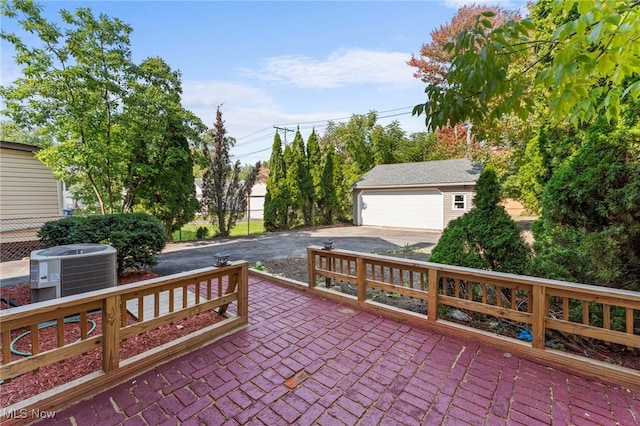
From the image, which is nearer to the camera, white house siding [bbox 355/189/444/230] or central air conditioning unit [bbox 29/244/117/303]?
central air conditioning unit [bbox 29/244/117/303]

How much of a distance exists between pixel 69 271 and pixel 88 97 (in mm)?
5777

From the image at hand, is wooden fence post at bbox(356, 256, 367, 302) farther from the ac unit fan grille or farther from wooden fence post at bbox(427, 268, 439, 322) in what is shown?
the ac unit fan grille

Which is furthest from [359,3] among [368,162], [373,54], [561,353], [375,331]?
[368,162]

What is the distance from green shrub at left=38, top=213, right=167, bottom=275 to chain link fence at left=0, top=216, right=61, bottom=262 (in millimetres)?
3803

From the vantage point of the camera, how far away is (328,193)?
53.3 feet

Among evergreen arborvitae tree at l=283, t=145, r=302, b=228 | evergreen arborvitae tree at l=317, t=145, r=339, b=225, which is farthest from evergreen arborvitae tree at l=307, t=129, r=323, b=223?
evergreen arborvitae tree at l=283, t=145, r=302, b=228

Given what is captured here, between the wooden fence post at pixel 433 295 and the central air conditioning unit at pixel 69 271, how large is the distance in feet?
13.3

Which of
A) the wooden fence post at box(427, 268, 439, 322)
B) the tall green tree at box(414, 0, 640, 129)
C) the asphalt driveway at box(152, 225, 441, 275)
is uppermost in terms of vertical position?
the tall green tree at box(414, 0, 640, 129)

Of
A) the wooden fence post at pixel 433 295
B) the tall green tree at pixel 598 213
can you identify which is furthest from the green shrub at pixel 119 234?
the tall green tree at pixel 598 213

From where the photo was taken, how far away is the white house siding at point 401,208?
43.1ft

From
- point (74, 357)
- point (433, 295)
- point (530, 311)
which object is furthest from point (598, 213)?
point (74, 357)

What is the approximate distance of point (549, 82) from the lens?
145cm

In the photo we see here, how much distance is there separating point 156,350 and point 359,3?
5403 millimetres

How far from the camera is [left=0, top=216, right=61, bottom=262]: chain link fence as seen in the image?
717 cm
